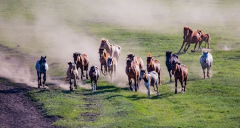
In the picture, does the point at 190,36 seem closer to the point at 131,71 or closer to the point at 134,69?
the point at 134,69

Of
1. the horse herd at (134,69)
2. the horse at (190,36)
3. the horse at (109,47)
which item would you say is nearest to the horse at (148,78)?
the horse herd at (134,69)

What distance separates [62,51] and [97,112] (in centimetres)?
A: 2411

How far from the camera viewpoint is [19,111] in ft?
90.5

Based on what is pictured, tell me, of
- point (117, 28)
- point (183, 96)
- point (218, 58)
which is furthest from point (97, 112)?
point (117, 28)

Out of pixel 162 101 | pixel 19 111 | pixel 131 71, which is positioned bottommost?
pixel 19 111

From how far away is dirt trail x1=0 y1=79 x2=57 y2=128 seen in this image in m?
25.3

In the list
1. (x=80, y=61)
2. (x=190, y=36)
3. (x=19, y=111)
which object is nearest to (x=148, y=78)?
(x=80, y=61)

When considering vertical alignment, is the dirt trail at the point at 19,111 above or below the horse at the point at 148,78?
below

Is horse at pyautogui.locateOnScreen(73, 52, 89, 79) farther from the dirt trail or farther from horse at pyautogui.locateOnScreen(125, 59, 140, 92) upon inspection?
horse at pyautogui.locateOnScreen(125, 59, 140, 92)

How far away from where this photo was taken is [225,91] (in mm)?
31453

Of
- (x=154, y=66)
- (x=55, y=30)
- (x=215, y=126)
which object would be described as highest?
(x=55, y=30)

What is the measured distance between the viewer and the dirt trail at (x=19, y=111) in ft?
83.1

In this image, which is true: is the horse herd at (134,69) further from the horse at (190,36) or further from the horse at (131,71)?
the horse at (190,36)

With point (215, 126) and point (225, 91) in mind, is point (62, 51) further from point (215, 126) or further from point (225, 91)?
point (215, 126)
